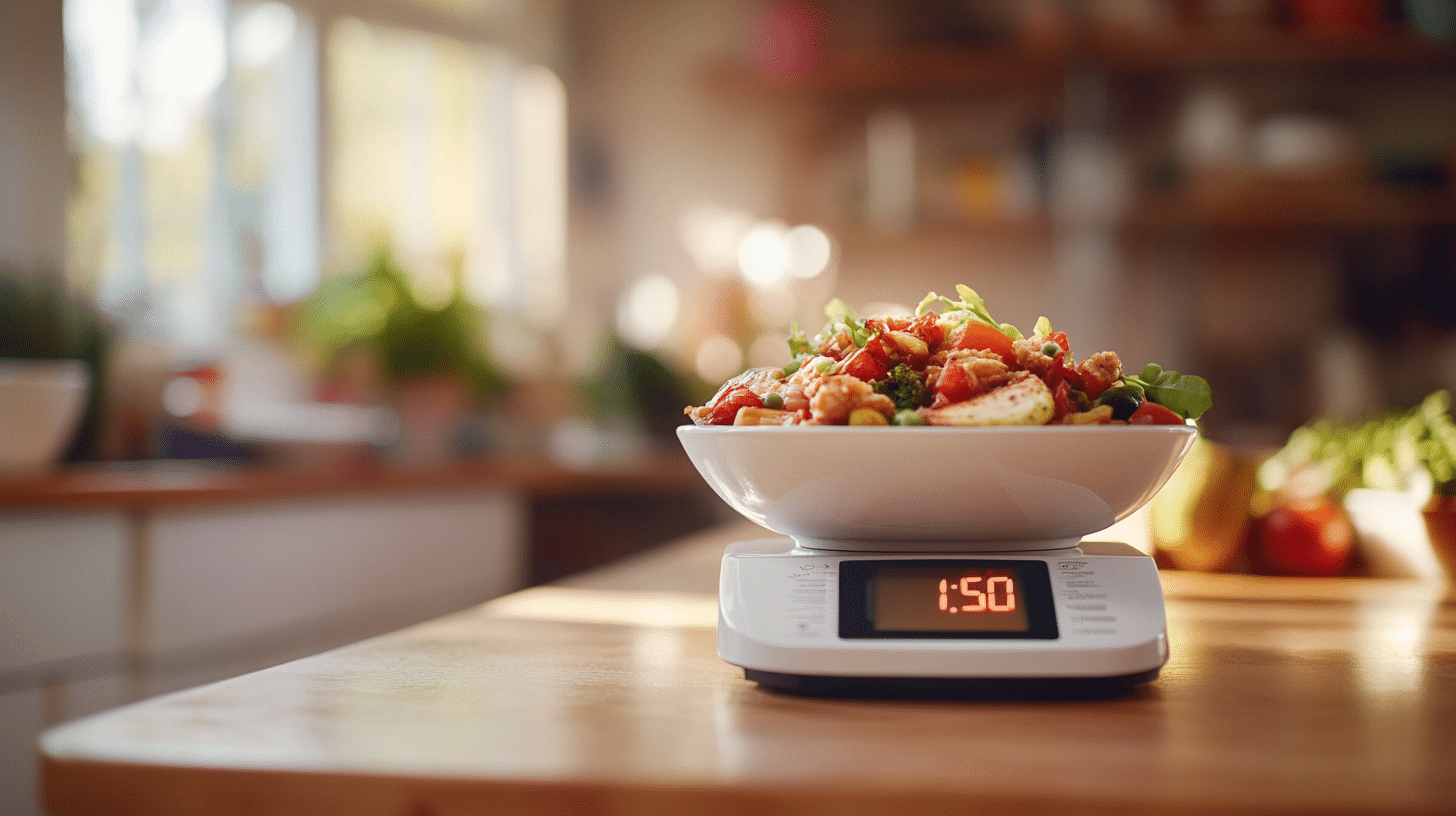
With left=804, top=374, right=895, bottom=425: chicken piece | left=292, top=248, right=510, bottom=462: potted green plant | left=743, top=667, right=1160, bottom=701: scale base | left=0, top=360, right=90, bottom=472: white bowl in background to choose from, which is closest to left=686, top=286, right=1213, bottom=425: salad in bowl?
left=804, top=374, right=895, bottom=425: chicken piece

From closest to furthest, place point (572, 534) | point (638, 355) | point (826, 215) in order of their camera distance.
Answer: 1. point (572, 534)
2. point (638, 355)
3. point (826, 215)

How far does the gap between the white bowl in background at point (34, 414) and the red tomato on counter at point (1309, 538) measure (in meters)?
1.68

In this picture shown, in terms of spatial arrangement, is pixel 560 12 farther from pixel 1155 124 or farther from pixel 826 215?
pixel 1155 124

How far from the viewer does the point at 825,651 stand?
1.88 ft

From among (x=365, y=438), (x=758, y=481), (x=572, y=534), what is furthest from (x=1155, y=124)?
(x=758, y=481)

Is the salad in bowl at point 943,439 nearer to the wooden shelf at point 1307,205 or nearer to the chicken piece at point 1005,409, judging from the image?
the chicken piece at point 1005,409

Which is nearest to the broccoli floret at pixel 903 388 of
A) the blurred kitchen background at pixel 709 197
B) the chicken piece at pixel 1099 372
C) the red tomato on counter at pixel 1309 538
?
the chicken piece at pixel 1099 372

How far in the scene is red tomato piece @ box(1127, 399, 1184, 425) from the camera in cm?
64

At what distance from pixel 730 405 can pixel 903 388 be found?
0.11 m

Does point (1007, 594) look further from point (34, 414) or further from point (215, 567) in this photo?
point (34, 414)

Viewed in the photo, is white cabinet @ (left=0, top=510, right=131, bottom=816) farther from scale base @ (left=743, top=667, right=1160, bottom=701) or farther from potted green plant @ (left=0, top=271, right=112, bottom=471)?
scale base @ (left=743, top=667, right=1160, bottom=701)

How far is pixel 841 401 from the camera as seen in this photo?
61 centimetres

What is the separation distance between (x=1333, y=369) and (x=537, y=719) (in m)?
3.40

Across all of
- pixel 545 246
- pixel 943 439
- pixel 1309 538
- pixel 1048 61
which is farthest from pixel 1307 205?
pixel 943 439
